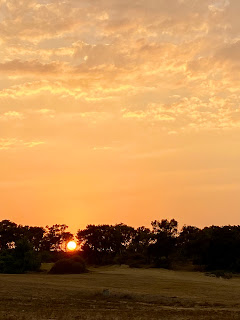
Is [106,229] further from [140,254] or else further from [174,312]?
[174,312]

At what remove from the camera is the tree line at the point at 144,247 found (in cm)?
8069

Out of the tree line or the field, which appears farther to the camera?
the tree line

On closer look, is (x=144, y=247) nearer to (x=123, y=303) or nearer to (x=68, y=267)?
(x=68, y=267)

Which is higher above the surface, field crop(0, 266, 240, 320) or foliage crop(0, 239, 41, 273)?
foliage crop(0, 239, 41, 273)

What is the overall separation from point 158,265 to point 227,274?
57.8 ft

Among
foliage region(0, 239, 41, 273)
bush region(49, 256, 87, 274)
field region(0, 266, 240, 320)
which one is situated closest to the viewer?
field region(0, 266, 240, 320)

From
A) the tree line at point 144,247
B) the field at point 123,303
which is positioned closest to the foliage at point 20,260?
the tree line at point 144,247

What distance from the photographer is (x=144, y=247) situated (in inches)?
4336

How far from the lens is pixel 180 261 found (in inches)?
3718

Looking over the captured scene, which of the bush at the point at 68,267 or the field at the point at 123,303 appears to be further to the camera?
the bush at the point at 68,267

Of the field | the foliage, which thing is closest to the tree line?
the foliage

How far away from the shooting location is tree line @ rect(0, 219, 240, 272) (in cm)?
8069

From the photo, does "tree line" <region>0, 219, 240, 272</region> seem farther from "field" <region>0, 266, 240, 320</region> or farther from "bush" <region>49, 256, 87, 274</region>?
"field" <region>0, 266, 240, 320</region>

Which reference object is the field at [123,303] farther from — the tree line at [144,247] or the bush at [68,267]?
the tree line at [144,247]
